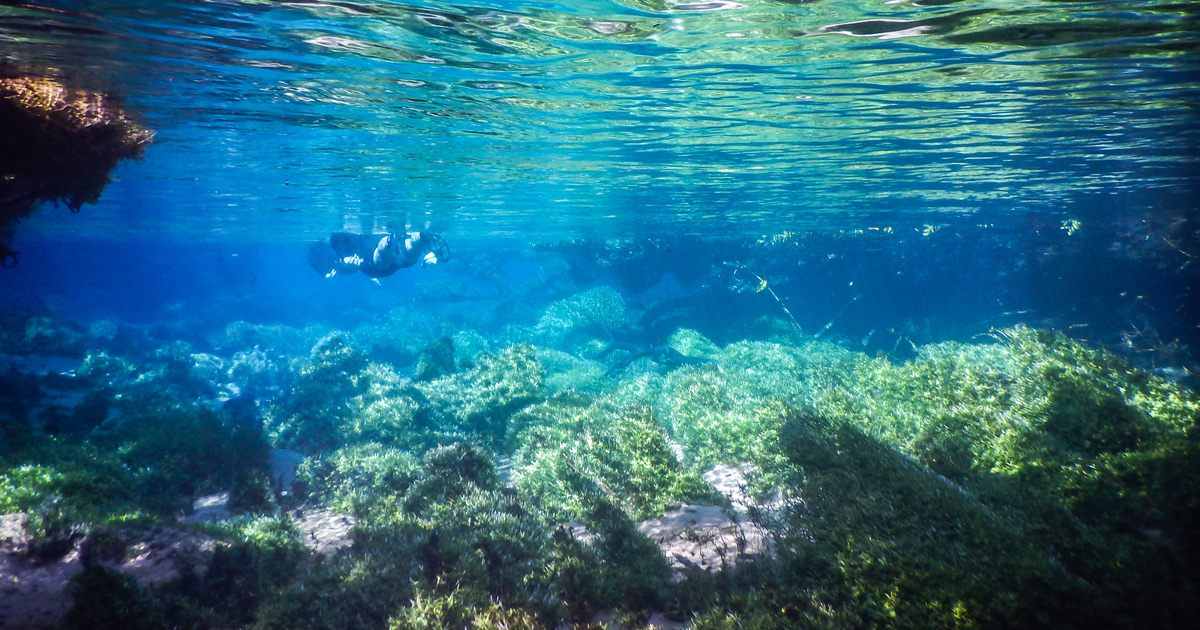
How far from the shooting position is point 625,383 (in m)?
18.2

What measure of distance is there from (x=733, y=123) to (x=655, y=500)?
1042 cm

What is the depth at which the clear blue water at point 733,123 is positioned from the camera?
322 inches

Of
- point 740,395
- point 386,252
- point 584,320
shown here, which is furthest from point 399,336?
point 740,395

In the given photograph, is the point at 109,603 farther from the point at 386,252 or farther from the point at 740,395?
the point at 740,395

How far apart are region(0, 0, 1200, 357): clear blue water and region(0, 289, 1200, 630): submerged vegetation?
6.37 m

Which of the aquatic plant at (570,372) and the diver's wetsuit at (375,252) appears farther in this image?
the aquatic plant at (570,372)

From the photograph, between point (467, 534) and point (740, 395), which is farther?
point (740, 395)

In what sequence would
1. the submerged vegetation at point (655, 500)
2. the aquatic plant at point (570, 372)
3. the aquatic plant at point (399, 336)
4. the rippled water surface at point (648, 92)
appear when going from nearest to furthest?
the submerged vegetation at point (655, 500), the rippled water surface at point (648, 92), the aquatic plant at point (570, 372), the aquatic plant at point (399, 336)

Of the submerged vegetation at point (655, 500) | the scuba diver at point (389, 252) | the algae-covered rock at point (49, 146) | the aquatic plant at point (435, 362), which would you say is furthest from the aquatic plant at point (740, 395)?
the algae-covered rock at point (49, 146)

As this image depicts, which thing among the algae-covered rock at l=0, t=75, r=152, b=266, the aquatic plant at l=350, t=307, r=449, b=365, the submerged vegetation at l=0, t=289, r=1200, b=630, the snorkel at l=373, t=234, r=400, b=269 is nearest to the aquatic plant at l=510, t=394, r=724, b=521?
the submerged vegetation at l=0, t=289, r=1200, b=630

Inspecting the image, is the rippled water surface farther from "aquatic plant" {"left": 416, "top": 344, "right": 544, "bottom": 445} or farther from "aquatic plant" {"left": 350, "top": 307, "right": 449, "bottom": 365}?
"aquatic plant" {"left": 350, "top": 307, "right": 449, "bottom": 365}

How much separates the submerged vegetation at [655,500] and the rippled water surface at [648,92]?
612 centimetres

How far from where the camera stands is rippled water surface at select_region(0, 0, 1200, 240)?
798 cm

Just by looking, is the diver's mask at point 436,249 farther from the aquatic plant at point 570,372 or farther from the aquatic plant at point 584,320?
the aquatic plant at point 584,320
